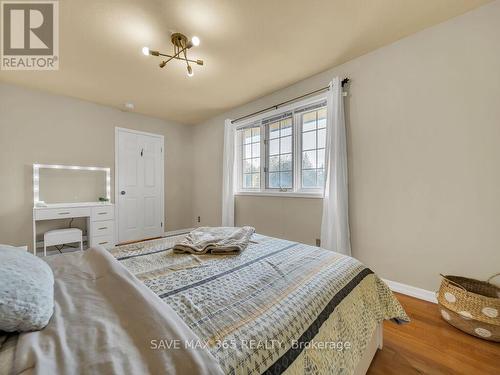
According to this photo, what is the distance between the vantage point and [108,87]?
3.00m

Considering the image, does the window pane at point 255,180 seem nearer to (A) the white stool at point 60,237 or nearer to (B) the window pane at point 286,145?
(B) the window pane at point 286,145

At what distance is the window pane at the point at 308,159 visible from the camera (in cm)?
277

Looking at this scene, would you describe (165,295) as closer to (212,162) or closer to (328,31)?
(328,31)

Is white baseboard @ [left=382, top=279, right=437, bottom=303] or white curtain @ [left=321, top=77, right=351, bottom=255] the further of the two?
white curtain @ [left=321, top=77, right=351, bottom=255]

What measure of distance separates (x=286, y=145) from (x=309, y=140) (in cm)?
36

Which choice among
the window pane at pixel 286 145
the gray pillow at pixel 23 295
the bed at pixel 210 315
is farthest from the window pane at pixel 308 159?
the gray pillow at pixel 23 295

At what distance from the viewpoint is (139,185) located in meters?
4.09

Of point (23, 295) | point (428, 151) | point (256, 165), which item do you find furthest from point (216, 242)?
point (256, 165)

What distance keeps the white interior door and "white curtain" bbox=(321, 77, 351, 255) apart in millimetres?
3403

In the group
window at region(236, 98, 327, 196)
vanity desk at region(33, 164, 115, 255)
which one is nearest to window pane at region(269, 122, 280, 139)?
window at region(236, 98, 327, 196)

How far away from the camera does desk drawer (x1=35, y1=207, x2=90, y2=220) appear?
283cm

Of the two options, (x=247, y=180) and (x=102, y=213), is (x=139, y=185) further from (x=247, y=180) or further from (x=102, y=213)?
(x=247, y=180)

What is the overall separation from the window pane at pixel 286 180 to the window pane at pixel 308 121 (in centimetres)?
66

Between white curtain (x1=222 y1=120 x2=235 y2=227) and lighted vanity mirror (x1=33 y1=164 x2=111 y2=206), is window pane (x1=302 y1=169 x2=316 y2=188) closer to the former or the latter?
white curtain (x1=222 y1=120 x2=235 y2=227)
